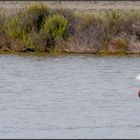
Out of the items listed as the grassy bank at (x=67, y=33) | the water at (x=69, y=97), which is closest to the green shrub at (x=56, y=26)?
A: the grassy bank at (x=67, y=33)

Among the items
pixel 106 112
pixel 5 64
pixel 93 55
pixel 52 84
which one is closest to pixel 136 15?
pixel 93 55

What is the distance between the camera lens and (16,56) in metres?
34.2

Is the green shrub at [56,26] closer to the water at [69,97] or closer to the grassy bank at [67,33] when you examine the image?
the grassy bank at [67,33]

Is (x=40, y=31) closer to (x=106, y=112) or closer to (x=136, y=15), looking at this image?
(x=136, y=15)

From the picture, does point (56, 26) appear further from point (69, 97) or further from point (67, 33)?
point (69, 97)

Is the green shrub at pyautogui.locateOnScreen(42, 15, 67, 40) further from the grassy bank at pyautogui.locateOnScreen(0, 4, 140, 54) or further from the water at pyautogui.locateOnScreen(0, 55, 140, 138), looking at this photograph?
the water at pyautogui.locateOnScreen(0, 55, 140, 138)

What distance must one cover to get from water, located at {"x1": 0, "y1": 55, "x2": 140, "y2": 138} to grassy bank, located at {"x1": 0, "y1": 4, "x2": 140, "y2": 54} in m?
1.47

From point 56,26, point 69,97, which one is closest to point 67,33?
point 56,26

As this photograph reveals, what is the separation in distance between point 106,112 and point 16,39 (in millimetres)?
15175

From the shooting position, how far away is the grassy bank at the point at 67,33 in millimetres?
35156

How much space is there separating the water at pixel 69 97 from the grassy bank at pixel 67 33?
1.47 m

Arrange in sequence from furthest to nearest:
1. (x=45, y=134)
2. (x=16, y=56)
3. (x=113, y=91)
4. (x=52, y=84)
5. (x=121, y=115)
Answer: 1. (x=16, y=56)
2. (x=52, y=84)
3. (x=113, y=91)
4. (x=121, y=115)
5. (x=45, y=134)

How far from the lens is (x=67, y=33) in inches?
1426

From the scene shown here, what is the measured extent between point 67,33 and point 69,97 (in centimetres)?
1261
